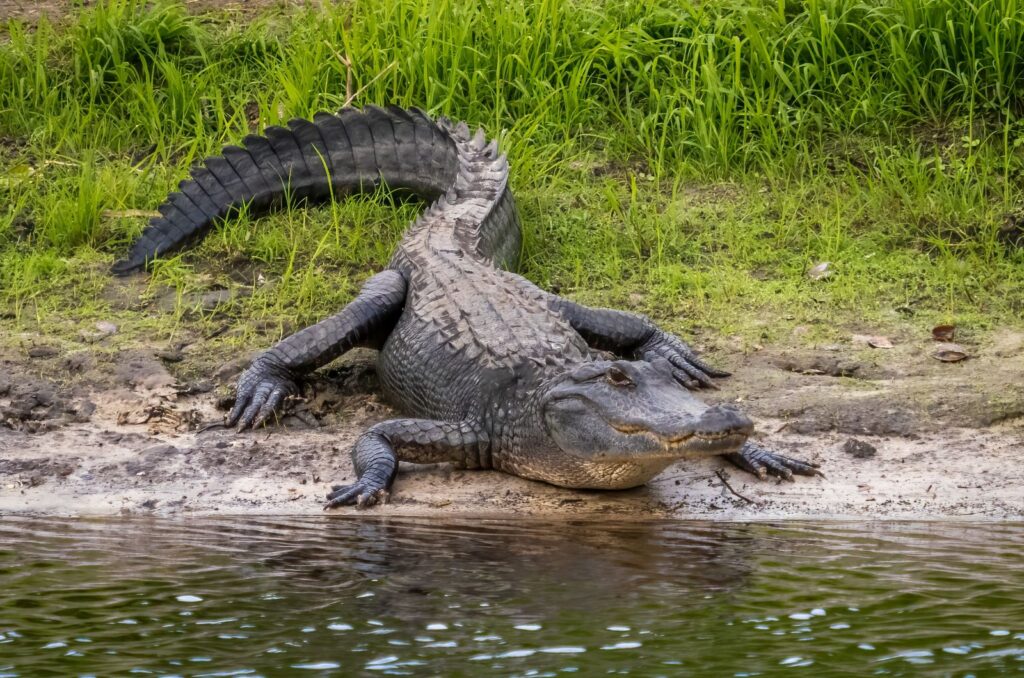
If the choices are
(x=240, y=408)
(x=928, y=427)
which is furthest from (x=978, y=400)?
(x=240, y=408)

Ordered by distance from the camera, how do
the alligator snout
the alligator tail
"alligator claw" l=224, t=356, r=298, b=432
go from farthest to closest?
the alligator tail < "alligator claw" l=224, t=356, r=298, b=432 < the alligator snout

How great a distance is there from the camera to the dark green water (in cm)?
288

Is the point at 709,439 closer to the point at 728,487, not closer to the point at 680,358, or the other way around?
the point at 728,487

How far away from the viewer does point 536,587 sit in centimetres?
341

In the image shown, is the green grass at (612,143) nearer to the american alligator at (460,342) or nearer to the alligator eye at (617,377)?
the american alligator at (460,342)

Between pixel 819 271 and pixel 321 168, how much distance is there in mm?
2336

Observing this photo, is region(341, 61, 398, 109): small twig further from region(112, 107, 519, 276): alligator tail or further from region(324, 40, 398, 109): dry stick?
region(112, 107, 519, 276): alligator tail

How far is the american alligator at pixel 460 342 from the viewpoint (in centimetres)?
429

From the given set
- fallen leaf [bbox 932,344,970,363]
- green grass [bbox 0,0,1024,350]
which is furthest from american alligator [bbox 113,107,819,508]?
fallen leaf [bbox 932,344,970,363]

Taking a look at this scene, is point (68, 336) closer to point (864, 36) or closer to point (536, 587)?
point (536, 587)

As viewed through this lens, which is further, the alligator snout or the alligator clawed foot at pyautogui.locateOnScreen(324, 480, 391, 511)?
the alligator clawed foot at pyautogui.locateOnScreen(324, 480, 391, 511)

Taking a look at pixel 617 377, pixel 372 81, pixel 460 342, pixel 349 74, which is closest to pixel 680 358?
pixel 460 342

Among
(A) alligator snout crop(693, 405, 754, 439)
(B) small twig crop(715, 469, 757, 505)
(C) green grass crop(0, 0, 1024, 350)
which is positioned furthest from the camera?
(C) green grass crop(0, 0, 1024, 350)

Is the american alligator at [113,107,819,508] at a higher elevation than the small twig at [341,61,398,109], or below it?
below
